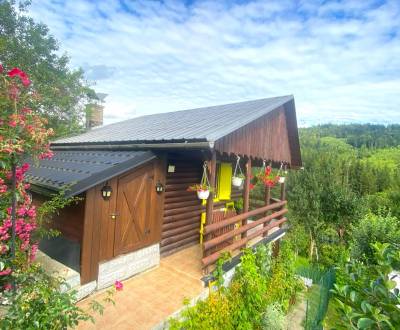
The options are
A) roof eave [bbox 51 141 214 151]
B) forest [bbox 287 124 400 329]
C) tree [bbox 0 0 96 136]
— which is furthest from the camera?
Answer: tree [bbox 0 0 96 136]

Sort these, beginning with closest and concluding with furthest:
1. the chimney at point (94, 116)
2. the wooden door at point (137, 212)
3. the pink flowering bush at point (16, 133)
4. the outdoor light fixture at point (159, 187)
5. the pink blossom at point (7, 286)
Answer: the pink flowering bush at point (16, 133)
the pink blossom at point (7, 286)
the wooden door at point (137, 212)
the outdoor light fixture at point (159, 187)
the chimney at point (94, 116)

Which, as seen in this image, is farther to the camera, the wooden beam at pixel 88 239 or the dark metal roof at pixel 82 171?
the wooden beam at pixel 88 239

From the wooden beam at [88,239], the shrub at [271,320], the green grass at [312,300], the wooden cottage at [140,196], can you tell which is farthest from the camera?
the green grass at [312,300]

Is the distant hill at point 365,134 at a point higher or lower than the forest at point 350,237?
higher

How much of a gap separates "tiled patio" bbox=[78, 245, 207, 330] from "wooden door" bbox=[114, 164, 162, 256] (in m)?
0.77

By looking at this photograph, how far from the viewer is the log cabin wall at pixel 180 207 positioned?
265 inches

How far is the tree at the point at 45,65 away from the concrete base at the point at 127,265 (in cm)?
1023

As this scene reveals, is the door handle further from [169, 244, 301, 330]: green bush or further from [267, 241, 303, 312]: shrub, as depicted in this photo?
[267, 241, 303, 312]: shrub

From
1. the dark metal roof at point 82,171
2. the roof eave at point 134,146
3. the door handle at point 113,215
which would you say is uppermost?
the roof eave at point 134,146

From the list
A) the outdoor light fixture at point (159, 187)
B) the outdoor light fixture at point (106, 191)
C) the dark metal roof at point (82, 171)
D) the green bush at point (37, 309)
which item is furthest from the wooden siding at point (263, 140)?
the green bush at point (37, 309)

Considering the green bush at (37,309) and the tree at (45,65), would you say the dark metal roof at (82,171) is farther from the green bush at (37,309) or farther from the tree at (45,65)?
the tree at (45,65)

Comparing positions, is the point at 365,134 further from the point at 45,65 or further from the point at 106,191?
the point at 106,191

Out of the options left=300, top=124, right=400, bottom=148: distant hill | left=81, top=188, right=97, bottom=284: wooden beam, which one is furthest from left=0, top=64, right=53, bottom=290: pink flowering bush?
left=300, top=124, right=400, bottom=148: distant hill

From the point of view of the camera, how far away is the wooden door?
5230 mm
